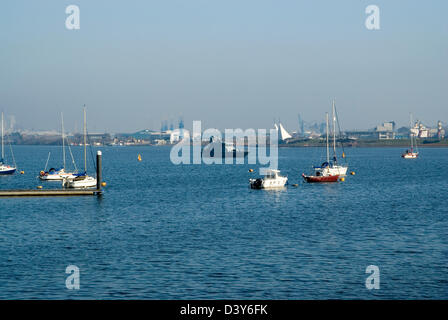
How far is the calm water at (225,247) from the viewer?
2561cm

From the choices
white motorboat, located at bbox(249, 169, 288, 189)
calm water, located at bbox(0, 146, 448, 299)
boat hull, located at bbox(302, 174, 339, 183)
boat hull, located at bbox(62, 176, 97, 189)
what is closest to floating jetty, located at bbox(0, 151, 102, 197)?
calm water, located at bbox(0, 146, 448, 299)

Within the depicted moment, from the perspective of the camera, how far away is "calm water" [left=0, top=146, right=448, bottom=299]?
25.6 metres

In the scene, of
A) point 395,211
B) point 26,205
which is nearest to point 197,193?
point 26,205

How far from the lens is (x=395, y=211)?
53.6 metres

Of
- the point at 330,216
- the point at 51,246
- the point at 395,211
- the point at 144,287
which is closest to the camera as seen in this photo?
the point at 144,287

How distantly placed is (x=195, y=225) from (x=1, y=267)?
1789cm

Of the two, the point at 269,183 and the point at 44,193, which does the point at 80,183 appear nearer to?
the point at 44,193

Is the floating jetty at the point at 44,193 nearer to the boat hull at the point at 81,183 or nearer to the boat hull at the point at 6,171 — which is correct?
the boat hull at the point at 81,183

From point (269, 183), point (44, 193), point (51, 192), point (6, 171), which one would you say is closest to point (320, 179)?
point (269, 183)

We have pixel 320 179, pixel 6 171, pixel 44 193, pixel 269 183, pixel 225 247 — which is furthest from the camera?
pixel 6 171

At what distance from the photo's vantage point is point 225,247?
35.1 meters

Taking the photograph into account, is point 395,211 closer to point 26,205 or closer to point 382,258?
point 382,258

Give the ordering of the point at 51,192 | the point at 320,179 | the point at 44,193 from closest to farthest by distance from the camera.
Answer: the point at 44,193, the point at 51,192, the point at 320,179
